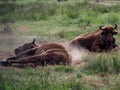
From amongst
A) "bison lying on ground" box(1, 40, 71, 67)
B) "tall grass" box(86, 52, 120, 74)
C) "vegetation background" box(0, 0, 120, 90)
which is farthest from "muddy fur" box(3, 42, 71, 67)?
"tall grass" box(86, 52, 120, 74)

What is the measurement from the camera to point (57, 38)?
1738cm

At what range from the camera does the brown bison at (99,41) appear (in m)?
14.3

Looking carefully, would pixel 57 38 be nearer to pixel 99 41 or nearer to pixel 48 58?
pixel 99 41

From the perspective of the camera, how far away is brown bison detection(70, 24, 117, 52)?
46.9ft

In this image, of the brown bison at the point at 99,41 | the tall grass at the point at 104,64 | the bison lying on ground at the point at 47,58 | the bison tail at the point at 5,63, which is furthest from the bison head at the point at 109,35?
the bison tail at the point at 5,63

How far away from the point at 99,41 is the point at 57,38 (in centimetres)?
316

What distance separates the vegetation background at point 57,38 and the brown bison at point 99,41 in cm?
144

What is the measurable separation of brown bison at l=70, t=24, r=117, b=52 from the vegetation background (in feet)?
4.72

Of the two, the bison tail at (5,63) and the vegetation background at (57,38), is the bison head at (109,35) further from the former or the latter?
the bison tail at (5,63)

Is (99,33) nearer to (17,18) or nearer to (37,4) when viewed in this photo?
(17,18)

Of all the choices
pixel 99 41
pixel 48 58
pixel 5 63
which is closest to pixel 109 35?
pixel 99 41

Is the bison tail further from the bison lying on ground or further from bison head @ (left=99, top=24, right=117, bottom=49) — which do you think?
bison head @ (left=99, top=24, right=117, bottom=49)

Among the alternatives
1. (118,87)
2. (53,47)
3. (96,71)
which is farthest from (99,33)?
(118,87)

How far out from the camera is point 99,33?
47.7 feet
